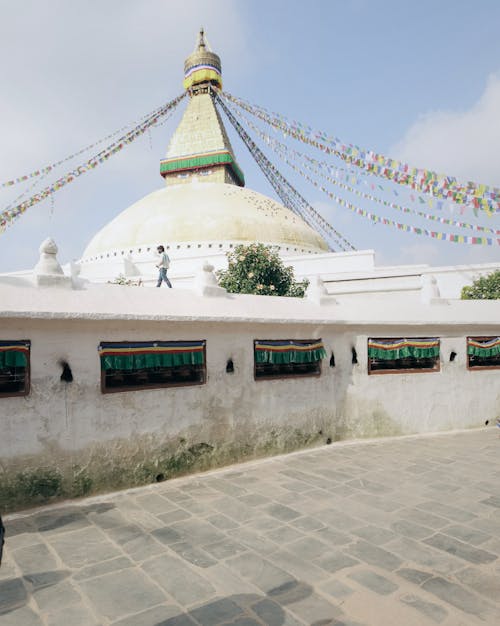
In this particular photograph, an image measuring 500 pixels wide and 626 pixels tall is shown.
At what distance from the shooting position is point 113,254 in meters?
28.2

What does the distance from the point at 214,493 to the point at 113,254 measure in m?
24.7

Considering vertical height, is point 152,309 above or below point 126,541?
above

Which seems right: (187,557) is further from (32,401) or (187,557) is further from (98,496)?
(32,401)

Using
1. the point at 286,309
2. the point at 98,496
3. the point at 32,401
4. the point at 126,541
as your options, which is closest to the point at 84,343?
the point at 32,401

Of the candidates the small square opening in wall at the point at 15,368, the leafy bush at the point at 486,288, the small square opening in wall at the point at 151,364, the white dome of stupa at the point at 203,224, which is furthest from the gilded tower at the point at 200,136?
the small square opening in wall at the point at 15,368

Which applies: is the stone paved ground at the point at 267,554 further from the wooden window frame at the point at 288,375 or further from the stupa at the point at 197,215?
the stupa at the point at 197,215

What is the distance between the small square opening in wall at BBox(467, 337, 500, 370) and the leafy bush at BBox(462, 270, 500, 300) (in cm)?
760

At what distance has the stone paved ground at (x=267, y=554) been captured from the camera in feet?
11.0

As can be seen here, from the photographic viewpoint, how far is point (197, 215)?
28.7m

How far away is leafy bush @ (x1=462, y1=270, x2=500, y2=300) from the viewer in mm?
17078

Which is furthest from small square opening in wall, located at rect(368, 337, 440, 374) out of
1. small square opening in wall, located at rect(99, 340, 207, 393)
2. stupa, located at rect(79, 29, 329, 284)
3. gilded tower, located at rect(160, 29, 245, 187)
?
gilded tower, located at rect(160, 29, 245, 187)

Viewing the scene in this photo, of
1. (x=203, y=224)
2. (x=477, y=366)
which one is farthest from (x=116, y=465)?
(x=203, y=224)

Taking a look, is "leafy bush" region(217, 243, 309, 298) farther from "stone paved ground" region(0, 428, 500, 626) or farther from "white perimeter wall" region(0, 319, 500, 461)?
"stone paved ground" region(0, 428, 500, 626)

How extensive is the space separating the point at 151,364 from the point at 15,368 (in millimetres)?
1832
